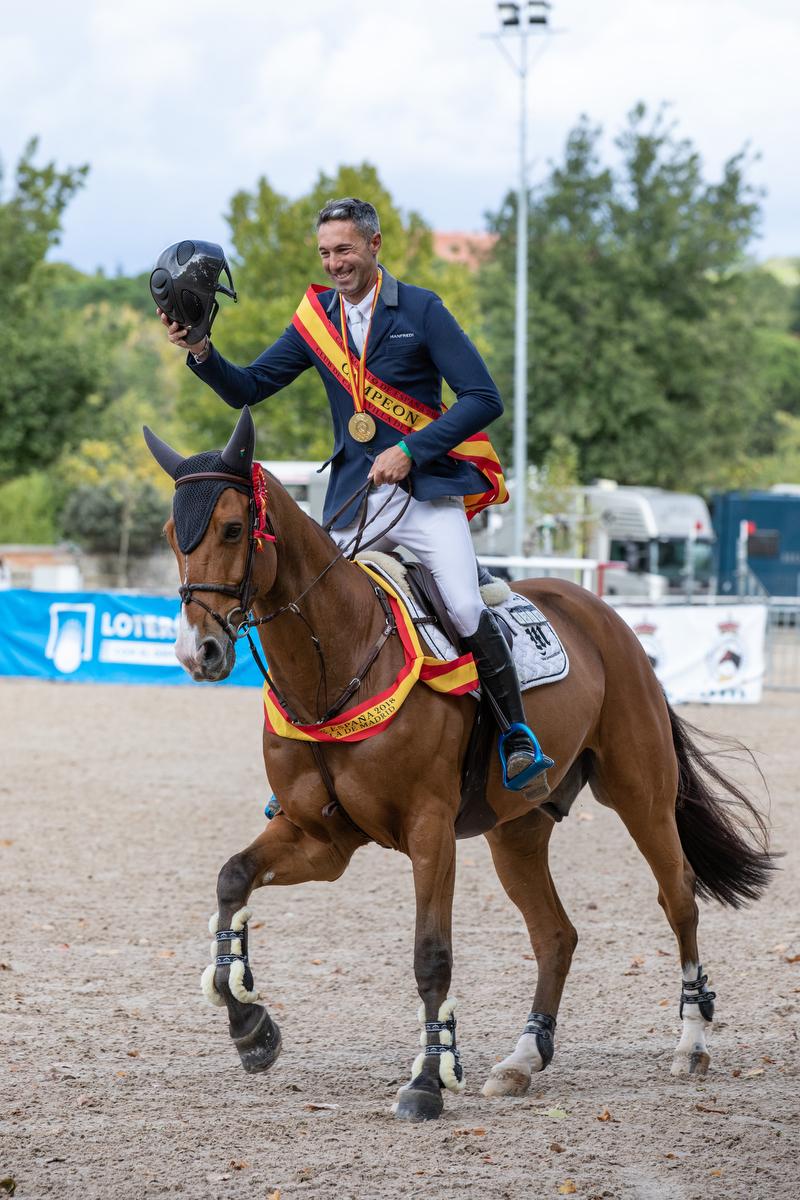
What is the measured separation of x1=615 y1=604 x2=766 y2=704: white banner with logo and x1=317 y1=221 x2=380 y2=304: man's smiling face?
1404 cm

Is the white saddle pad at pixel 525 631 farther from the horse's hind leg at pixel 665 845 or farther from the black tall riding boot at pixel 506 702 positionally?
the horse's hind leg at pixel 665 845

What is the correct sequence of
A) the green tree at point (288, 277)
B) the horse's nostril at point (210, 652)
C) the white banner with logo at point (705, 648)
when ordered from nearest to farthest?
the horse's nostril at point (210, 652) → the white banner with logo at point (705, 648) → the green tree at point (288, 277)

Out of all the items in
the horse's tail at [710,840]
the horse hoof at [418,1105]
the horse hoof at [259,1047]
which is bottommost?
the horse hoof at [418,1105]

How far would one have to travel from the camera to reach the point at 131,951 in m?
7.69

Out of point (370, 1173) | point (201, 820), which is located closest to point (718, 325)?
point (201, 820)

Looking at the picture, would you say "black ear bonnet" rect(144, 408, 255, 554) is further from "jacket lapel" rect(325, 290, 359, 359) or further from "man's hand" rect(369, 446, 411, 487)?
"jacket lapel" rect(325, 290, 359, 359)

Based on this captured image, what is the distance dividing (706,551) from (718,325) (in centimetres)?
773

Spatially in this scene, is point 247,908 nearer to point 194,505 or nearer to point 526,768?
point 526,768

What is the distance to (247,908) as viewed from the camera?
4961mm

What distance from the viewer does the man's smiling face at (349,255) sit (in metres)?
5.16

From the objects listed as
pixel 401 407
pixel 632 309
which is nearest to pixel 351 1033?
pixel 401 407

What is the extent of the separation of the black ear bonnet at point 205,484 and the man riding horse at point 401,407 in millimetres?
645

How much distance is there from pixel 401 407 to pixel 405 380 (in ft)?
0.32

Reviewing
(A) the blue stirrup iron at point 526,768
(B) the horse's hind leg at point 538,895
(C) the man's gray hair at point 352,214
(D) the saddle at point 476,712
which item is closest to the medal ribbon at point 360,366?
(C) the man's gray hair at point 352,214
